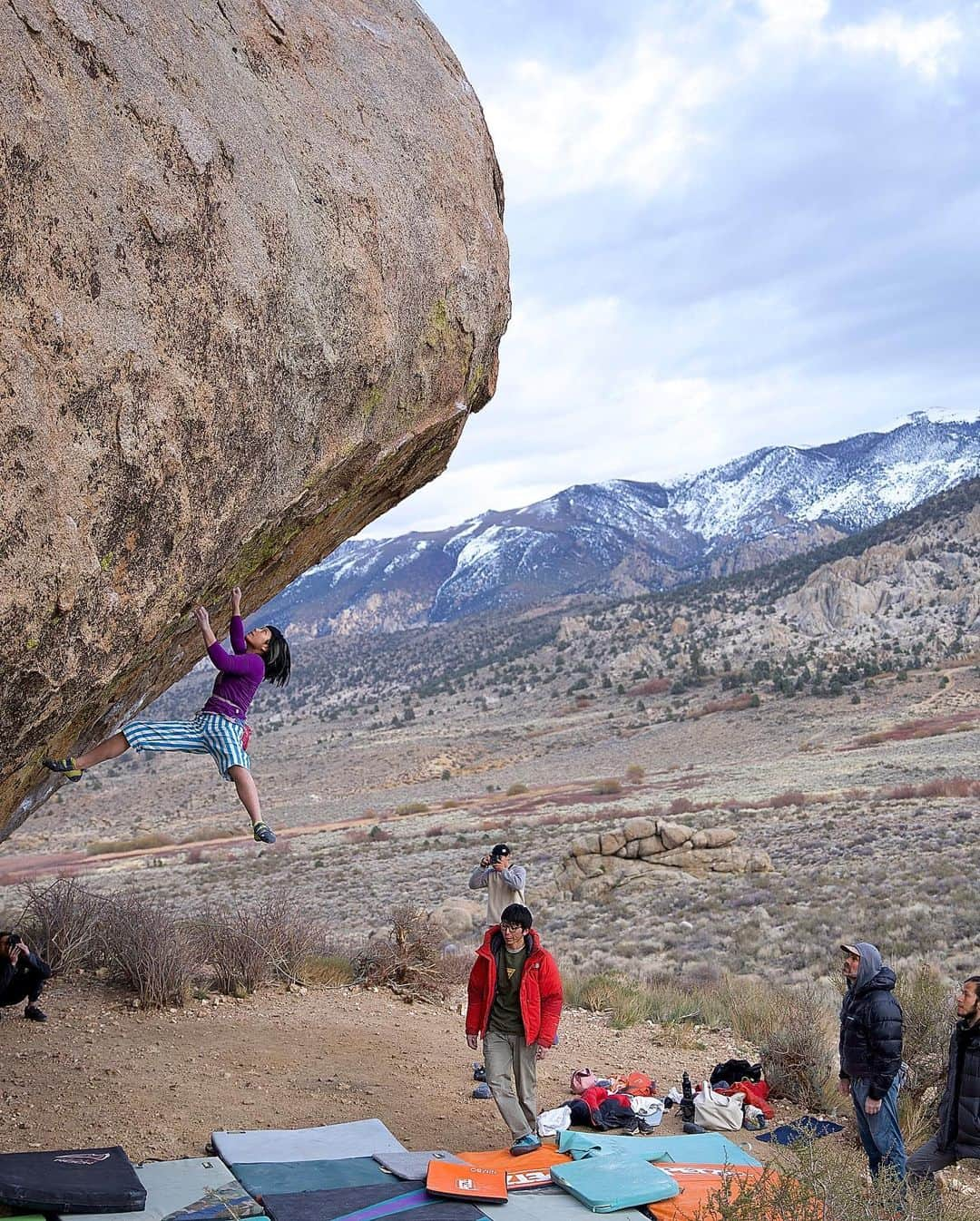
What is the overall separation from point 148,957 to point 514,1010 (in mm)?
4928

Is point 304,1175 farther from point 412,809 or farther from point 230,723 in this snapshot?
point 412,809

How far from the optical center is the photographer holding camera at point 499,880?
8.50 meters

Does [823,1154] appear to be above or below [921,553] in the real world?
below

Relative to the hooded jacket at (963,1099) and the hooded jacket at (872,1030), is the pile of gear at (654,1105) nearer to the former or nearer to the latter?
the hooded jacket at (872,1030)

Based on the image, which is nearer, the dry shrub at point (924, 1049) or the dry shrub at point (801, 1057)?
the dry shrub at point (924, 1049)

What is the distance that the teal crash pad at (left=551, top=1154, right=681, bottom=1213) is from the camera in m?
6.25

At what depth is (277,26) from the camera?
18.5 ft

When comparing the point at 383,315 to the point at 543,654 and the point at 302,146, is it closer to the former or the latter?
the point at 302,146

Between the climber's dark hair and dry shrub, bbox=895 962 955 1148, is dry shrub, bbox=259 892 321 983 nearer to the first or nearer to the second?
dry shrub, bbox=895 962 955 1148

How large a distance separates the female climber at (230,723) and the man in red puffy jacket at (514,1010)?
195 centimetres

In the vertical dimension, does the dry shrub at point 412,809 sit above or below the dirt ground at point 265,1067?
below

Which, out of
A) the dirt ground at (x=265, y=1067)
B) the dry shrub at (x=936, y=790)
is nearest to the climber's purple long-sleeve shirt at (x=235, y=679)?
the dirt ground at (x=265, y=1067)

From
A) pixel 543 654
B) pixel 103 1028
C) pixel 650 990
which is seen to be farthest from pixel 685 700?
pixel 103 1028

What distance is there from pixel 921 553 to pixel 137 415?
7394 centimetres
